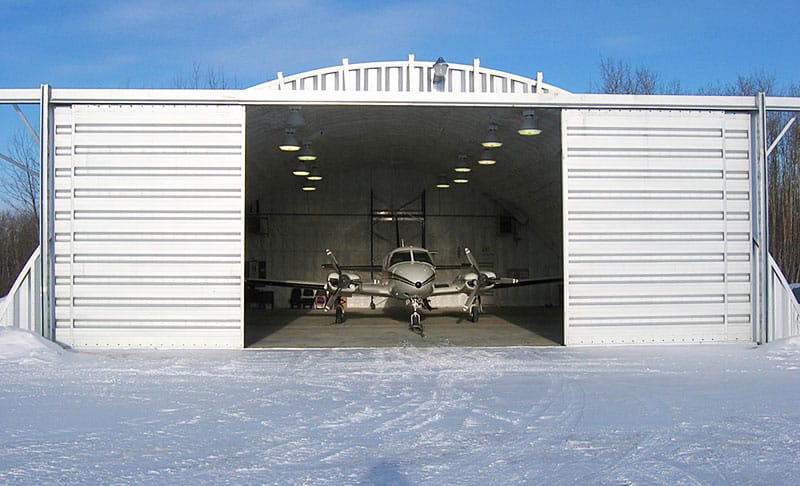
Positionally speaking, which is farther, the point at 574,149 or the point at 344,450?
the point at 574,149

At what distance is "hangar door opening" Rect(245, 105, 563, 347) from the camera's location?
59.3 ft

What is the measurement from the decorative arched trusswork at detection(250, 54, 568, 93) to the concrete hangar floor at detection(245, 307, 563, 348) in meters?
4.75

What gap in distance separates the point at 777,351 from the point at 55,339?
11.6 metres

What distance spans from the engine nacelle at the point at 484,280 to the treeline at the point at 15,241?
29868 millimetres

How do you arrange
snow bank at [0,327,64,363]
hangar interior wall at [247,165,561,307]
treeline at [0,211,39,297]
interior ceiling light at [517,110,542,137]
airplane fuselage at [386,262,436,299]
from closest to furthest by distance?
snow bank at [0,327,64,363], interior ceiling light at [517,110,542,137], airplane fuselage at [386,262,436,299], hangar interior wall at [247,165,561,307], treeline at [0,211,39,297]

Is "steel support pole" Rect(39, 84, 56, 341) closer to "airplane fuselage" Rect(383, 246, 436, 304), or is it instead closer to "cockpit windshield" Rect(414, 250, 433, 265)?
"airplane fuselage" Rect(383, 246, 436, 304)

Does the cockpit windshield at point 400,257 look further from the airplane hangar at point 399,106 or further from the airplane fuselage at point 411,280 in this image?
the airplane hangar at point 399,106

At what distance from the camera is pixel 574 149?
11.8 meters

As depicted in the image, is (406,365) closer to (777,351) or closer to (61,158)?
(777,351)

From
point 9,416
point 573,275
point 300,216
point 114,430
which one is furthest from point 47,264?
point 300,216

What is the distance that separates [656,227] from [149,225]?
8687 mm

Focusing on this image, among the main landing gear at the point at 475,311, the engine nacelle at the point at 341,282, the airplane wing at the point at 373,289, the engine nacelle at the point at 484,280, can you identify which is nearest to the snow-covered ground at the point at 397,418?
the engine nacelle at the point at 341,282

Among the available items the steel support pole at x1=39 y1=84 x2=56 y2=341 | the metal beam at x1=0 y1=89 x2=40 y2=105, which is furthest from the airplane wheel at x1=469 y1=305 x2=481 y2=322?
the metal beam at x1=0 y1=89 x2=40 y2=105

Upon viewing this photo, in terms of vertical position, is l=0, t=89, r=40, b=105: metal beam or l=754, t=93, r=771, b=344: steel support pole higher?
l=0, t=89, r=40, b=105: metal beam
